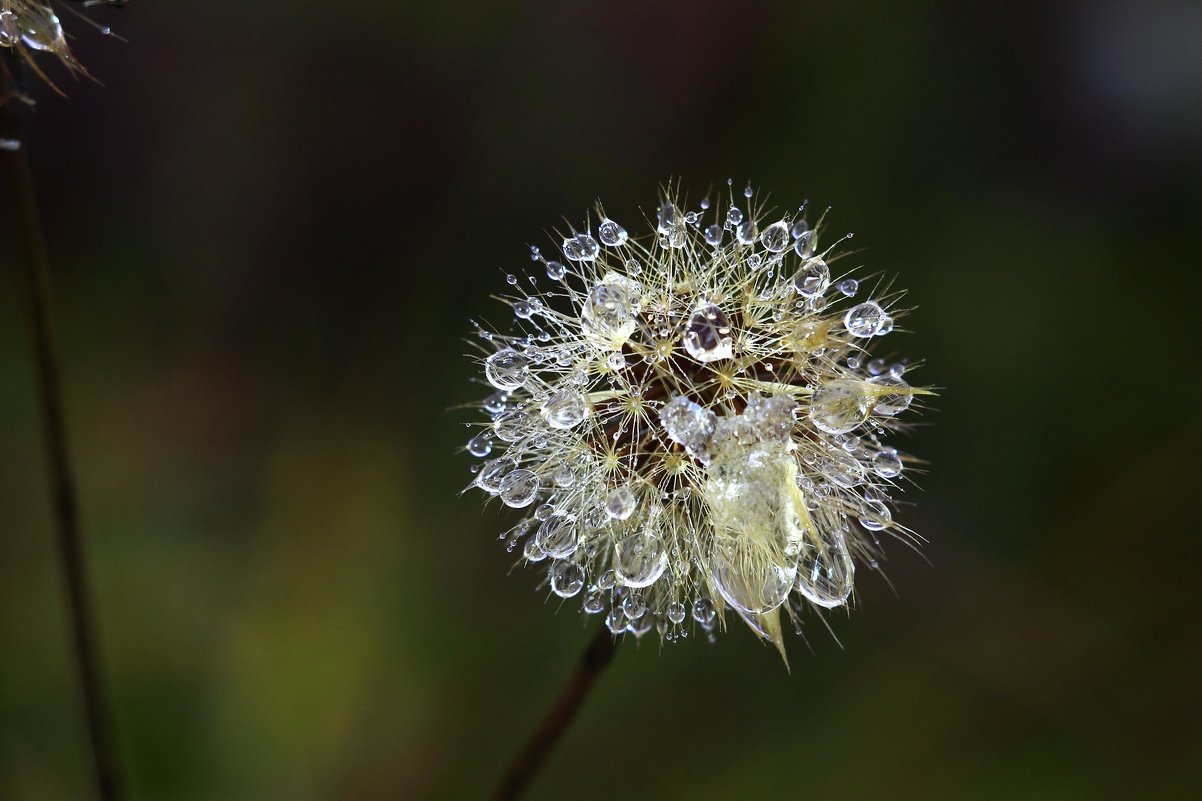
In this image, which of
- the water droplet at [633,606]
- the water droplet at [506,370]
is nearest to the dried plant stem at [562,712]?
the water droplet at [633,606]

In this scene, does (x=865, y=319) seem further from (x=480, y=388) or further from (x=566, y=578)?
(x=480, y=388)

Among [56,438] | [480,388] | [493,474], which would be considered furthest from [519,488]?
[480,388]

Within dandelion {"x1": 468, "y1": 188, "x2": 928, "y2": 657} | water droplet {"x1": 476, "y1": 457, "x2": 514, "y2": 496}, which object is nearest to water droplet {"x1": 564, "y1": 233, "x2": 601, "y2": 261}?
dandelion {"x1": 468, "y1": 188, "x2": 928, "y2": 657}

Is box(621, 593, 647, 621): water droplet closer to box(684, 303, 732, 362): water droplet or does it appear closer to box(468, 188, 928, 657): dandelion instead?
box(468, 188, 928, 657): dandelion

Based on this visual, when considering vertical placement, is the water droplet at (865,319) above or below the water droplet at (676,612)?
above

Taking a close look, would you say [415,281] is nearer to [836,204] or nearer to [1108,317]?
[836,204]

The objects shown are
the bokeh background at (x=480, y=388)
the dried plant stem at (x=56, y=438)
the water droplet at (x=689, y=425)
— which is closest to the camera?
the water droplet at (x=689, y=425)

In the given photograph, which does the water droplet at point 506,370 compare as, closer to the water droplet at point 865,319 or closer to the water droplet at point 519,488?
the water droplet at point 519,488

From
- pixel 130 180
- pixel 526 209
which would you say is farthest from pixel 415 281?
pixel 130 180
